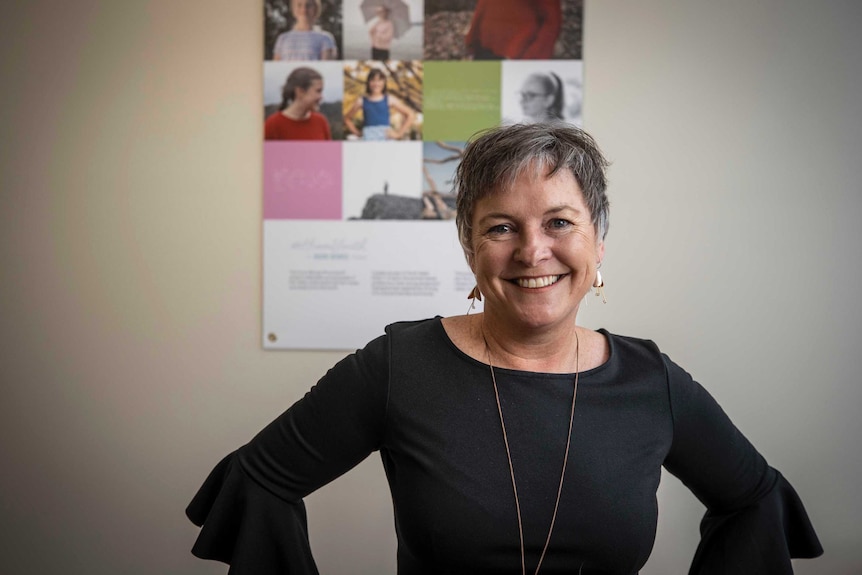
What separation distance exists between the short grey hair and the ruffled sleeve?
24.0 inches

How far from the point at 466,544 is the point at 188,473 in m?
1.55

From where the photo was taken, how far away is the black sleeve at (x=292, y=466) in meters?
1.29

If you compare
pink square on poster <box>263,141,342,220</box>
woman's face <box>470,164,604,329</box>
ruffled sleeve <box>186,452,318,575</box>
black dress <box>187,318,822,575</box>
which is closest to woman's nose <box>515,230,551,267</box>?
woman's face <box>470,164,604,329</box>

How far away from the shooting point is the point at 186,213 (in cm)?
244

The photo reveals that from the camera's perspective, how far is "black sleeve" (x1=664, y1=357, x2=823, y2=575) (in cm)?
136

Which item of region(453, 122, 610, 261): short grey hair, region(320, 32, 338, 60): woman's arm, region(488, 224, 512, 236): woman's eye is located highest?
region(320, 32, 338, 60): woman's arm

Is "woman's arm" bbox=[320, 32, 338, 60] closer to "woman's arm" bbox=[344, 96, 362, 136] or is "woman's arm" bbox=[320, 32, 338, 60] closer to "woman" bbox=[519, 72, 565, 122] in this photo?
"woman's arm" bbox=[344, 96, 362, 136]

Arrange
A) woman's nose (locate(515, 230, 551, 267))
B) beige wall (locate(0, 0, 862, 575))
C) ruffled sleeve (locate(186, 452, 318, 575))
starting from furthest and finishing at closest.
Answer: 1. beige wall (locate(0, 0, 862, 575))
2. ruffled sleeve (locate(186, 452, 318, 575))
3. woman's nose (locate(515, 230, 551, 267))

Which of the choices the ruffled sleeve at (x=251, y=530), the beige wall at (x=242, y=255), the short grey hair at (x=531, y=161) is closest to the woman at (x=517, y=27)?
the beige wall at (x=242, y=255)

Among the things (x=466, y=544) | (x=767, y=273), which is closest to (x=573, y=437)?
(x=466, y=544)

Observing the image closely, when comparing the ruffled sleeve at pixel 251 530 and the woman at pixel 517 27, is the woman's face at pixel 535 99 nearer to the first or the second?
the woman at pixel 517 27

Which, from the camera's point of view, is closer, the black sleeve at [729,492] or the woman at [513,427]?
the woman at [513,427]

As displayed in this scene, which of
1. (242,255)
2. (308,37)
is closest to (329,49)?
(308,37)

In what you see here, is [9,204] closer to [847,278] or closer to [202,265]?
[202,265]
